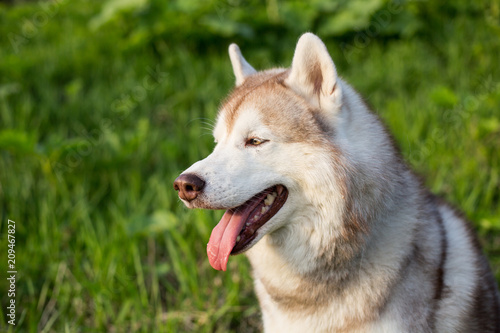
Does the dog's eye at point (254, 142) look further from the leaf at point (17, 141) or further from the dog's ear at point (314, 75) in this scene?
the leaf at point (17, 141)

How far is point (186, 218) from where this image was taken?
3.62 m

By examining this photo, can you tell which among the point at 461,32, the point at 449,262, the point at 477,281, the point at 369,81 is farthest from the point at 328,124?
the point at 461,32

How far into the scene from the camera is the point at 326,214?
2074 mm

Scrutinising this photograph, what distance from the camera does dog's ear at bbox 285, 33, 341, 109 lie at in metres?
2.10

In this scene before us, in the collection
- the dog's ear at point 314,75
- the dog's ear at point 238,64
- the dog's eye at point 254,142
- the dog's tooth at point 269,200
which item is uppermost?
the dog's ear at point 238,64

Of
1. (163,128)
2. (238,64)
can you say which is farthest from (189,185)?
(163,128)

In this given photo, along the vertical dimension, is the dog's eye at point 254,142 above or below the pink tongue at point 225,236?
above

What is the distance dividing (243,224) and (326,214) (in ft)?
1.17

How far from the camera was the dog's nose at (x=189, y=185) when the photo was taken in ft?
6.66

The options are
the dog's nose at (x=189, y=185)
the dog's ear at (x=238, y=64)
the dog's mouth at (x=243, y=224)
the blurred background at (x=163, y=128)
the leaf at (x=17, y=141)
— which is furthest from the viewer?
the leaf at (x=17, y=141)

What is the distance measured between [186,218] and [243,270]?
626mm

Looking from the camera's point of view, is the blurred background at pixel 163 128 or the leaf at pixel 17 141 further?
Answer: the leaf at pixel 17 141

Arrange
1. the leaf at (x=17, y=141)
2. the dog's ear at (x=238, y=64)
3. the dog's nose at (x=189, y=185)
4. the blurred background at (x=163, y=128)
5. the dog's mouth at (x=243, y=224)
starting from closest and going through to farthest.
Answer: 1. the dog's nose at (x=189, y=185)
2. the dog's mouth at (x=243, y=224)
3. the dog's ear at (x=238, y=64)
4. the blurred background at (x=163, y=128)
5. the leaf at (x=17, y=141)

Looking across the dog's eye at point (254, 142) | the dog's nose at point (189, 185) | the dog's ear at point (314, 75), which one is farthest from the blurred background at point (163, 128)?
the dog's nose at point (189, 185)
